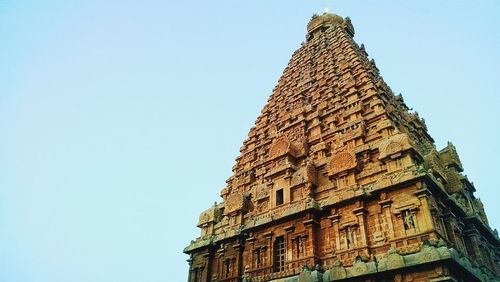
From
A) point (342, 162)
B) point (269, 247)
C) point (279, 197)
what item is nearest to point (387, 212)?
point (342, 162)

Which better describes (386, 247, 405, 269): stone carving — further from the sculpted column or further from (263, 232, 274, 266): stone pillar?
(263, 232, 274, 266): stone pillar

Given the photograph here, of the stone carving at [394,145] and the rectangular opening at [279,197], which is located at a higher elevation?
the stone carving at [394,145]

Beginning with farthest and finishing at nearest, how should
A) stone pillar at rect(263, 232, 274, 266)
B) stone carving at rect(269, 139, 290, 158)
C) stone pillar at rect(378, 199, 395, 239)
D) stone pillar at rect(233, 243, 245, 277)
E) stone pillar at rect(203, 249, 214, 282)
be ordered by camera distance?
stone carving at rect(269, 139, 290, 158)
stone pillar at rect(203, 249, 214, 282)
stone pillar at rect(233, 243, 245, 277)
stone pillar at rect(263, 232, 274, 266)
stone pillar at rect(378, 199, 395, 239)

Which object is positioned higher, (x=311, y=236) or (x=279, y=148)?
(x=279, y=148)

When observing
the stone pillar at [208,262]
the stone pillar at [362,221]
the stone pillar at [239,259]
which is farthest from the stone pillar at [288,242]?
the stone pillar at [208,262]

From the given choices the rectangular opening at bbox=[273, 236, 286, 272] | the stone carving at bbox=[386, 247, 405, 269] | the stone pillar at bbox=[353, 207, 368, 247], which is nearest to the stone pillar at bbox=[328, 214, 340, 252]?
the stone pillar at bbox=[353, 207, 368, 247]

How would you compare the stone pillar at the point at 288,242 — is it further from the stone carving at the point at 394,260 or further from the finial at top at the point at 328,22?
the finial at top at the point at 328,22

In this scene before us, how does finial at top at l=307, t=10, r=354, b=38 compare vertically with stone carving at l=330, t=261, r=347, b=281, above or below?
above

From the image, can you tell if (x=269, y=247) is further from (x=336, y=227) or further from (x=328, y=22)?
(x=328, y=22)

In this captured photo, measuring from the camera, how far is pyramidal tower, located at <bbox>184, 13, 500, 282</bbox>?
16000mm

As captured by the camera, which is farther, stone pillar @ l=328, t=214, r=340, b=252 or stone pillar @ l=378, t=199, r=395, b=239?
A: stone pillar @ l=328, t=214, r=340, b=252

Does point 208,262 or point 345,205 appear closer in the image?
point 345,205

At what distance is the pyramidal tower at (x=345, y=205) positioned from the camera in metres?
16.0

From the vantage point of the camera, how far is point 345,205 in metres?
18.7
